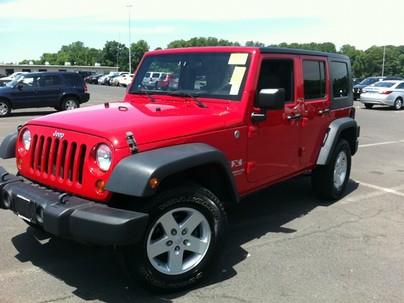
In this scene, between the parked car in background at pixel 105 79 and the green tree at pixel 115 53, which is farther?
the green tree at pixel 115 53

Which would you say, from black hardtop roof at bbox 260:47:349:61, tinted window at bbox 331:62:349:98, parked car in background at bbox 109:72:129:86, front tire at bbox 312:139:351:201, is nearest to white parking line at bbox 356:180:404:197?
front tire at bbox 312:139:351:201

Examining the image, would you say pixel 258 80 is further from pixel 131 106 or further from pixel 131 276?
pixel 131 276

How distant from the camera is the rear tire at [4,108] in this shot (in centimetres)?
1858

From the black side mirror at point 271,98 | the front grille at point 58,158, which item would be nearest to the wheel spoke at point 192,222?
the front grille at point 58,158

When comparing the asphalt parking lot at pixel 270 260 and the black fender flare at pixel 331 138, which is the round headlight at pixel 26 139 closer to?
the asphalt parking lot at pixel 270 260

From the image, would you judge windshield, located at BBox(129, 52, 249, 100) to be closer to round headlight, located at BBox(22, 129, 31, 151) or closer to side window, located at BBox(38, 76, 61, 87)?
round headlight, located at BBox(22, 129, 31, 151)

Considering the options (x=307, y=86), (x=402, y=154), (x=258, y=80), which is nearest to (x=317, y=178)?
(x=307, y=86)

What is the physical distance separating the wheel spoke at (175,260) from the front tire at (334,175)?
9.64 ft

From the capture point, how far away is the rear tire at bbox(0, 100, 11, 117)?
18.6 meters

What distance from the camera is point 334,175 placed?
645 cm

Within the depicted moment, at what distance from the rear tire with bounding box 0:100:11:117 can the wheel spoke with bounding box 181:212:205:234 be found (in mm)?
16644

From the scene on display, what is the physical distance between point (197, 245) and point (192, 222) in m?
0.21

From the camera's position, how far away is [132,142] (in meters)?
3.56

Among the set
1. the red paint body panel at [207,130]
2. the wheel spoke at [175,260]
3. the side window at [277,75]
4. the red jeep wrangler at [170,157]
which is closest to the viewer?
the red jeep wrangler at [170,157]
